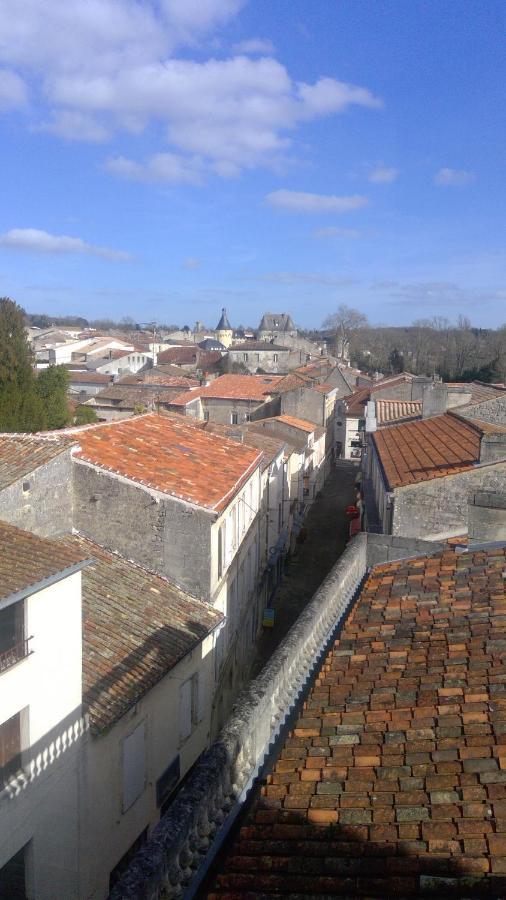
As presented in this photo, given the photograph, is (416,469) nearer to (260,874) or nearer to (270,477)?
(270,477)

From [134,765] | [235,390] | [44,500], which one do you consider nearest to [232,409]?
[235,390]

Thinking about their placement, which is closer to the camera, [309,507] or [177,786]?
[177,786]

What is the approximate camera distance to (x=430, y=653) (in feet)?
21.8

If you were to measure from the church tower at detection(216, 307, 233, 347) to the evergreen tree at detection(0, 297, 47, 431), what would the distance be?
293ft

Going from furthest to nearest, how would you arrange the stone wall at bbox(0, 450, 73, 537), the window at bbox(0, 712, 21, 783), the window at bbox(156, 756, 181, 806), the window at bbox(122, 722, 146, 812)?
the stone wall at bbox(0, 450, 73, 537) → the window at bbox(156, 756, 181, 806) → the window at bbox(122, 722, 146, 812) → the window at bbox(0, 712, 21, 783)

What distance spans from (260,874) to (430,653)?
10.6ft

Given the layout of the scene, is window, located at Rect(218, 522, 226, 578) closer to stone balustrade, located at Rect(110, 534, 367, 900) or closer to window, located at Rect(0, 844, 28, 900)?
window, located at Rect(0, 844, 28, 900)

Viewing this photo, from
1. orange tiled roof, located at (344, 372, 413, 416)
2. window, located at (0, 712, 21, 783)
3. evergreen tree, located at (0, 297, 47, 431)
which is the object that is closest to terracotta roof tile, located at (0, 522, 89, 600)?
window, located at (0, 712, 21, 783)

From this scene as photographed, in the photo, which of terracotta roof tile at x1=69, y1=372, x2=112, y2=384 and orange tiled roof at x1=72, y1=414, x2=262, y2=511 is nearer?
orange tiled roof at x1=72, y1=414, x2=262, y2=511

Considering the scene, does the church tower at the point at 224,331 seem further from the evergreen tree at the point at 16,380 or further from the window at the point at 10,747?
the window at the point at 10,747

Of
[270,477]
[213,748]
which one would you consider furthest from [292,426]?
[213,748]

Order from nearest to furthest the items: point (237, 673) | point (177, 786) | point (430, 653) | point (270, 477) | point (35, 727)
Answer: point (430, 653)
point (35, 727)
point (177, 786)
point (237, 673)
point (270, 477)

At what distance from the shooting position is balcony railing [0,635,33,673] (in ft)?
27.9

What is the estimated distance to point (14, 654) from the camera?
873 cm
